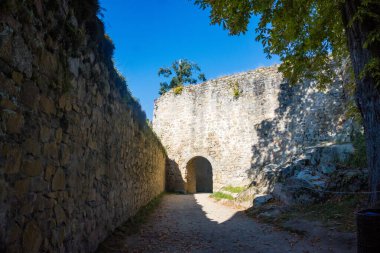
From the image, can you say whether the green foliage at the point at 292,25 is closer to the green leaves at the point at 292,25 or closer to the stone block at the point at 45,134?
the green leaves at the point at 292,25

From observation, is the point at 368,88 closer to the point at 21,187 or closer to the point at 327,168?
the point at 327,168

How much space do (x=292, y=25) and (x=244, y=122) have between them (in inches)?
372

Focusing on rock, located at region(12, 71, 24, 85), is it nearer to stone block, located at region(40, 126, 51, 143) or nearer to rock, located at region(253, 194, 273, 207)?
stone block, located at region(40, 126, 51, 143)

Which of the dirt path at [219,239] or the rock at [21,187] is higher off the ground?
the rock at [21,187]

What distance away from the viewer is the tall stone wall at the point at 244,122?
12.7 m

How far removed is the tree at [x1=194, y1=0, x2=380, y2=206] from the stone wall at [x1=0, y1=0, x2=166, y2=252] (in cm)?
272

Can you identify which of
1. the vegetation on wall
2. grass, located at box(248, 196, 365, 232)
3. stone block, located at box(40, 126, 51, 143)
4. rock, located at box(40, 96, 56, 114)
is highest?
the vegetation on wall

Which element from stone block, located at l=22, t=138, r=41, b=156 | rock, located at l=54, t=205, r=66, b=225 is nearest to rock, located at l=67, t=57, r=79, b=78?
stone block, located at l=22, t=138, r=41, b=156

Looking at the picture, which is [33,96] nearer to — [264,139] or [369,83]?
[369,83]

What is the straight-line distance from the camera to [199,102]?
16.2m

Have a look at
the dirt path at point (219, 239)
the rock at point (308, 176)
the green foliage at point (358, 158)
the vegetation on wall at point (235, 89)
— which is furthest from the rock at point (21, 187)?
the vegetation on wall at point (235, 89)

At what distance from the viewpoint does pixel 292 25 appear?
17.5ft

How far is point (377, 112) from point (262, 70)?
1082cm

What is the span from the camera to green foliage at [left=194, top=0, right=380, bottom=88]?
5081 mm
